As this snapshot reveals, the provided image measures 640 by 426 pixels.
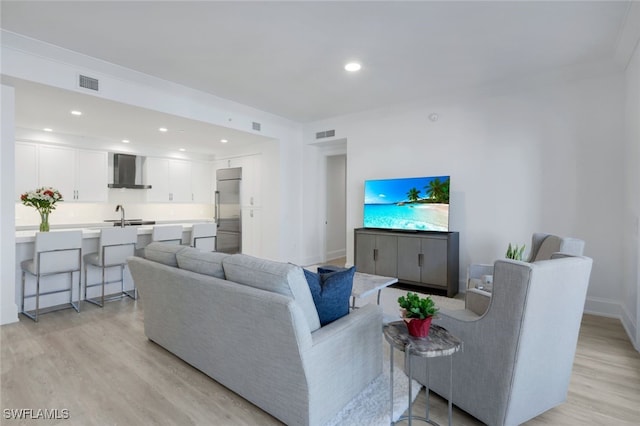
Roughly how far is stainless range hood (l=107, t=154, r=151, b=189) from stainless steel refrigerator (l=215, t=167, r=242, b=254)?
5.18 ft

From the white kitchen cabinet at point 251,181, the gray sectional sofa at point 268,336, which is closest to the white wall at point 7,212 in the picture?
the gray sectional sofa at point 268,336

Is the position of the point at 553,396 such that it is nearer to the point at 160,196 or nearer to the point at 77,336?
the point at 77,336

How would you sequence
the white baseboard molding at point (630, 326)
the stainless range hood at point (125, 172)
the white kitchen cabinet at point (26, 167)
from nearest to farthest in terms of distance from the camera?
the white baseboard molding at point (630, 326) → the white kitchen cabinet at point (26, 167) → the stainless range hood at point (125, 172)

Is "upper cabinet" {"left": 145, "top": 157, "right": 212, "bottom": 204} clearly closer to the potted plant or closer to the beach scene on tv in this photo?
the beach scene on tv

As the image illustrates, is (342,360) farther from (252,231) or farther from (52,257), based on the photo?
(252,231)

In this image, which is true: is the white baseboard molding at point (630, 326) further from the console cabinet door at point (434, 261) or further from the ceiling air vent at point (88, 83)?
the ceiling air vent at point (88, 83)

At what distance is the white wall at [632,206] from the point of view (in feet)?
9.53

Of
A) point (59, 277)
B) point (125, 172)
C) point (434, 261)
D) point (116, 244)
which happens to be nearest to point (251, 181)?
point (125, 172)

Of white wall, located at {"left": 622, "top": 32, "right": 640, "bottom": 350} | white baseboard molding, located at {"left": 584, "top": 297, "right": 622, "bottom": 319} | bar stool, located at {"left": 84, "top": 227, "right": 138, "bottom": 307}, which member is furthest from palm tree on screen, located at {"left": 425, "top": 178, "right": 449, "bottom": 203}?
bar stool, located at {"left": 84, "top": 227, "right": 138, "bottom": 307}

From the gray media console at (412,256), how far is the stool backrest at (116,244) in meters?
3.22

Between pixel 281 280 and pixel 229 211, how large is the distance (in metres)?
5.77

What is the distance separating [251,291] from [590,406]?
7.39 feet

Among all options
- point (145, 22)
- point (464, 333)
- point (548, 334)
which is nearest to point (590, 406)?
point (548, 334)

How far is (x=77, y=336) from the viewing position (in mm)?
2998
